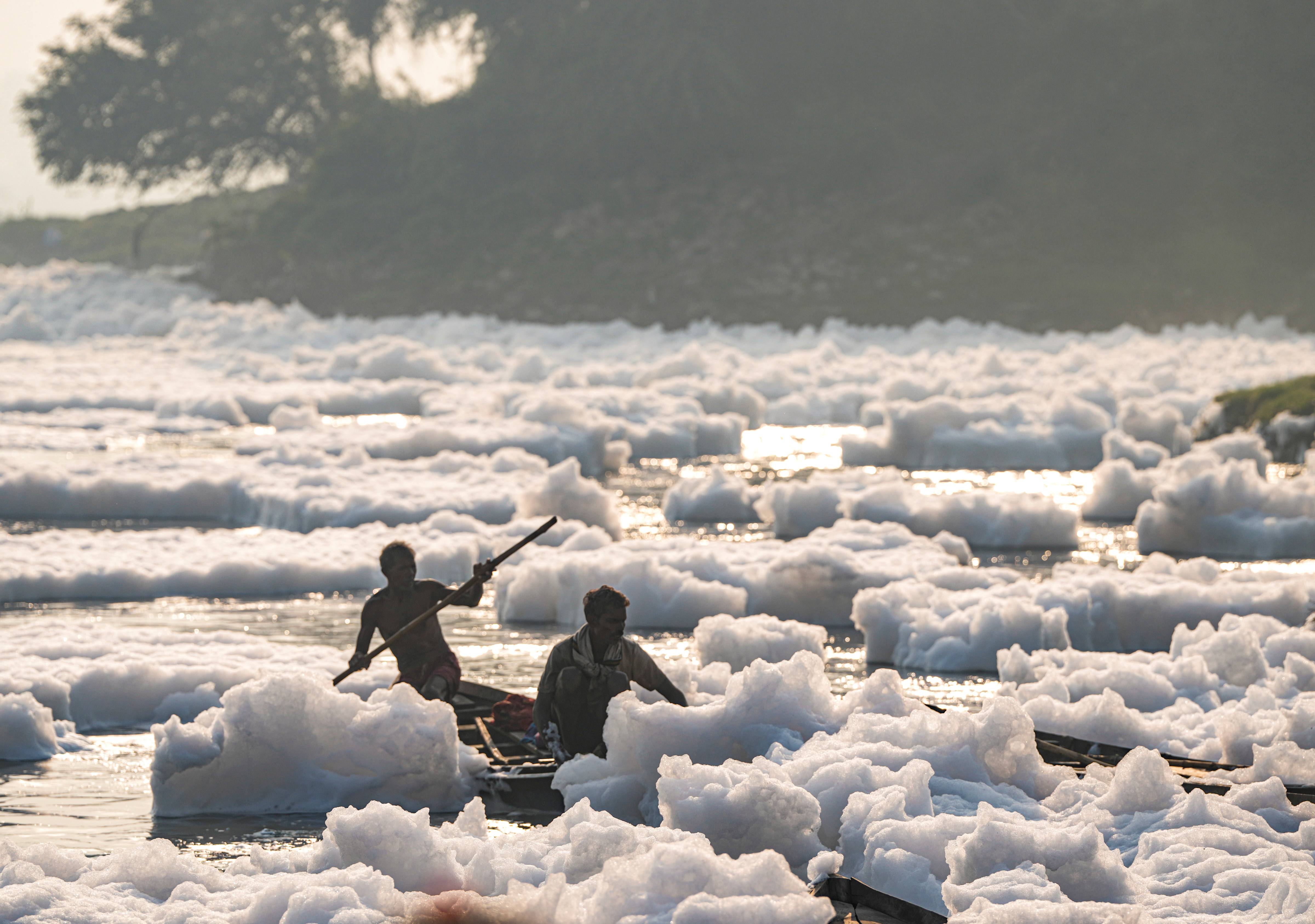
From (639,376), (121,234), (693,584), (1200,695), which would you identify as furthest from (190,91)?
(1200,695)

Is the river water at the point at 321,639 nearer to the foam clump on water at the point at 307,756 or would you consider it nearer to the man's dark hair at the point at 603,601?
the foam clump on water at the point at 307,756

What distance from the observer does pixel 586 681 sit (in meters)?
8.29

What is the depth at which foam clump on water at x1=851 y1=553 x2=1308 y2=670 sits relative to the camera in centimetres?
1188

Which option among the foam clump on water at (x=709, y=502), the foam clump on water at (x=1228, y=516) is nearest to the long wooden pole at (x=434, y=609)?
the foam clump on water at (x=709, y=502)

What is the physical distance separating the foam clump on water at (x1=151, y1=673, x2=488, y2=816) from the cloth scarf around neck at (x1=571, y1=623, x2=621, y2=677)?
0.62 metres

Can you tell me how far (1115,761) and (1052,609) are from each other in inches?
144

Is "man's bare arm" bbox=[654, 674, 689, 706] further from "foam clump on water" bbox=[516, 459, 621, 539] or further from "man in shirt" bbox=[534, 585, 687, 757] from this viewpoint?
"foam clump on water" bbox=[516, 459, 621, 539]

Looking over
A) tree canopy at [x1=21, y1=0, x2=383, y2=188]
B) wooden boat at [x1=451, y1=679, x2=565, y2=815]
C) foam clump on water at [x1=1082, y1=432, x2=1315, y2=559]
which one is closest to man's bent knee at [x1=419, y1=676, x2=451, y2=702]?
wooden boat at [x1=451, y1=679, x2=565, y2=815]

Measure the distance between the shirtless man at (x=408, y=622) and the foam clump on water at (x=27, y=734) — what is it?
162 centimetres

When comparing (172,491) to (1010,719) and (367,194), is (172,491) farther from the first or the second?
(367,194)

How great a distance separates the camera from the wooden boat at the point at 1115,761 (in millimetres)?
7973

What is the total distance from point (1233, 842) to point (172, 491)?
13.6 metres

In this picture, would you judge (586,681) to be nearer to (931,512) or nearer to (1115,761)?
(1115,761)

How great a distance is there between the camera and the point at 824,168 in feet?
158
